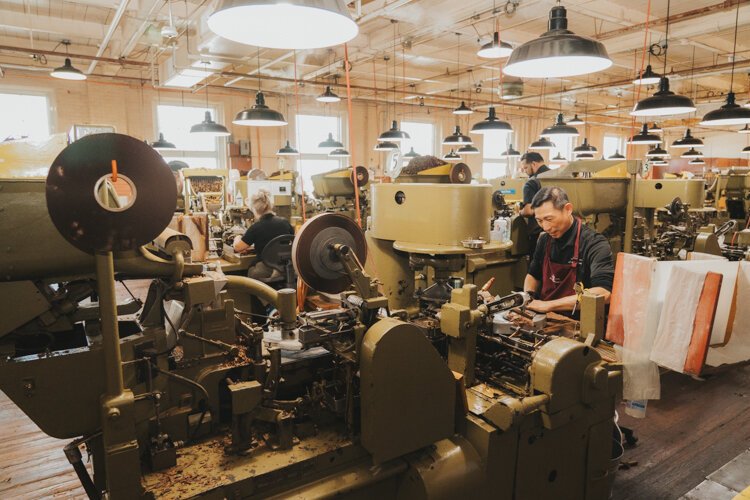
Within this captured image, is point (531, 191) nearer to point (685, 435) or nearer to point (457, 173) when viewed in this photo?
point (457, 173)

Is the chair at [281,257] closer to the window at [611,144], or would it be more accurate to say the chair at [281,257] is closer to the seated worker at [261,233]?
the seated worker at [261,233]

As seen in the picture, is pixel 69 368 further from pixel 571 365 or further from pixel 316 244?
pixel 571 365

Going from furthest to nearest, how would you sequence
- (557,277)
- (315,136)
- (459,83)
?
(315,136), (459,83), (557,277)

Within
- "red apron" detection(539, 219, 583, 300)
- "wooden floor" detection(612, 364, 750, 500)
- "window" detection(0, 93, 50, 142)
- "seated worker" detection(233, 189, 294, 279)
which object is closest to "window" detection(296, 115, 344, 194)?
"window" detection(0, 93, 50, 142)

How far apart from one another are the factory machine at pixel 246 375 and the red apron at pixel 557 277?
86cm

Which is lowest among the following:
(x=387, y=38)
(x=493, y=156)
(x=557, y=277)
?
(x=557, y=277)

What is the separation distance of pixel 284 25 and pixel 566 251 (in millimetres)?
1820

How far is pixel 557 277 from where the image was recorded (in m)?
2.67

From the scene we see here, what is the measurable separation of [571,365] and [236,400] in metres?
1.04

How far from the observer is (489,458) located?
158 centimetres

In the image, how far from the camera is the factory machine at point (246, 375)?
3.78 ft

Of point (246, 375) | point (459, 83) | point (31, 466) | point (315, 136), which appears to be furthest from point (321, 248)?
point (315, 136)

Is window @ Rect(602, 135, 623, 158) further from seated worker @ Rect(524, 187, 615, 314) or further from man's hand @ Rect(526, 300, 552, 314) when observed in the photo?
man's hand @ Rect(526, 300, 552, 314)

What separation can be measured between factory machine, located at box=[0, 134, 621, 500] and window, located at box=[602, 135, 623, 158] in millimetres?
17966
